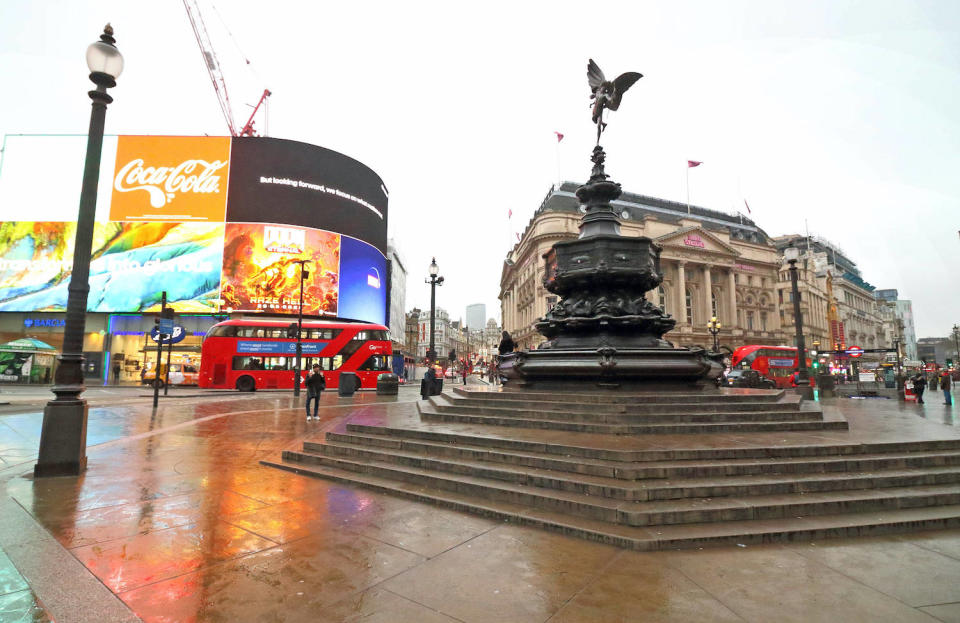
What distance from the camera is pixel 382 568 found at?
141 inches

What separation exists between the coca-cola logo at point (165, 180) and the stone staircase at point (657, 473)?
46.2 m

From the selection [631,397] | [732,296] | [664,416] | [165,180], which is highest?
[165,180]

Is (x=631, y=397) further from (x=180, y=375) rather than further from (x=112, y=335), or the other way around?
(x=112, y=335)

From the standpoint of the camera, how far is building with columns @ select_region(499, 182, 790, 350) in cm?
5838

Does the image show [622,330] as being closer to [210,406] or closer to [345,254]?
[210,406]

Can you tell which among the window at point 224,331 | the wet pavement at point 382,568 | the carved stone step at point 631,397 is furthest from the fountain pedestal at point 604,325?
the window at point 224,331

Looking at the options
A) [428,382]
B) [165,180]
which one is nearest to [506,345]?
[428,382]

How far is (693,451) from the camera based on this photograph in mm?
5543

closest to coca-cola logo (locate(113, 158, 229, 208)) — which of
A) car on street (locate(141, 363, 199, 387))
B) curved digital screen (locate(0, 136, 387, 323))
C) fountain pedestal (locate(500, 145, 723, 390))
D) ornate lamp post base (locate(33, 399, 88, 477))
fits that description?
curved digital screen (locate(0, 136, 387, 323))

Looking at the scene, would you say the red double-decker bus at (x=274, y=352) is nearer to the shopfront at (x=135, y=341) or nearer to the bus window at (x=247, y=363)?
the bus window at (x=247, y=363)

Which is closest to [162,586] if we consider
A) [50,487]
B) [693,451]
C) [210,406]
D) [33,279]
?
[50,487]

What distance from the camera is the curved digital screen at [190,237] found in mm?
42688

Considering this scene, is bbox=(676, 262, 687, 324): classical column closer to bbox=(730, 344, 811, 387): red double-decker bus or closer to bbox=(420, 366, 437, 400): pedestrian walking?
bbox=(730, 344, 811, 387): red double-decker bus

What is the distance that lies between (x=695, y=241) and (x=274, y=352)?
55.6 m
